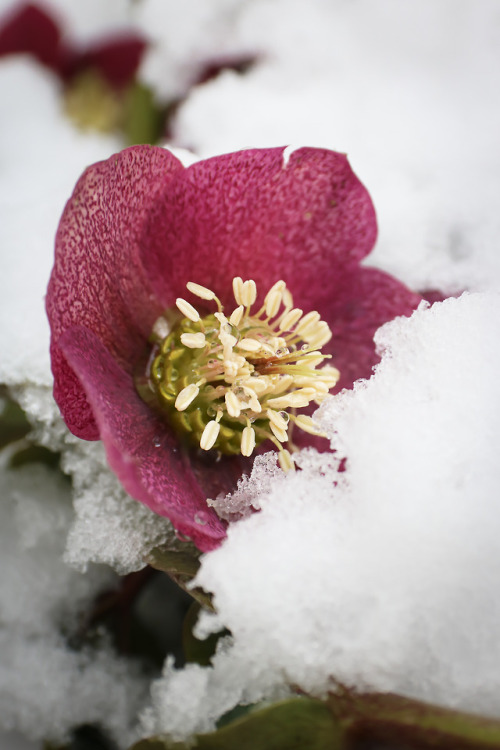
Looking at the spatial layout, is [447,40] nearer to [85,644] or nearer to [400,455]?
[400,455]

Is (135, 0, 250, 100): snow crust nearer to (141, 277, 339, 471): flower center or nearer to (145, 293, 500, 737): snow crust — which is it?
(141, 277, 339, 471): flower center

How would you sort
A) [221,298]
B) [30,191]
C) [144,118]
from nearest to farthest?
1. [221,298]
2. [30,191]
3. [144,118]

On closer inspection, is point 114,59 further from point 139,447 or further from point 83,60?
point 139,447

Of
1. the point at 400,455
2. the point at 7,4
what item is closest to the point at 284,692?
the point at 400,455

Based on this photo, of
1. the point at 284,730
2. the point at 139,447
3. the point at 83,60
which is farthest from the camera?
the point at 83,60

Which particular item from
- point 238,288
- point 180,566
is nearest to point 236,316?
point 238,288

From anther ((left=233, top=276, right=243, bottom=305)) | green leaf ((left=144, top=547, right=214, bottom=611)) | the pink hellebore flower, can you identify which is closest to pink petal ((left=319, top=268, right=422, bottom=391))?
anther ((left=233, top=276, right=243, bottom=305))
